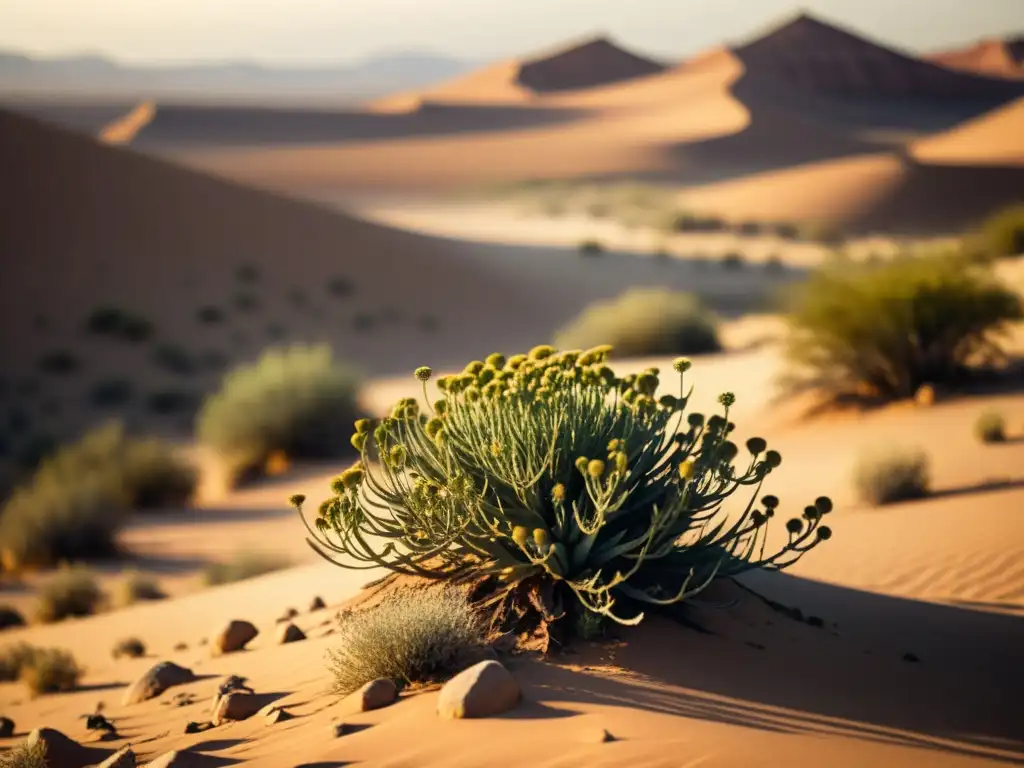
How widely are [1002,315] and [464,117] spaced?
324ft

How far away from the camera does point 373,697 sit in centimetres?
492

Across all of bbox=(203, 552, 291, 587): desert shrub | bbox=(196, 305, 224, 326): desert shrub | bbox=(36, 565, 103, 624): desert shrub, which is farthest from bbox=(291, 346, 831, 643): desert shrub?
bbox=(196, 305, 224, 326): desert shrub

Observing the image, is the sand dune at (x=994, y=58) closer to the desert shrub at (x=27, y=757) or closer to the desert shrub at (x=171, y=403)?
the desert shrub at (x=171, y=403)

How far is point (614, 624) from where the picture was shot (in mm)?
5539

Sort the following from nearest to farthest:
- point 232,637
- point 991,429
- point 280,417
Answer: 1. point 232,637
2. point 991,429
3. point 280,417

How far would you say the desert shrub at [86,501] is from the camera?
490 inches

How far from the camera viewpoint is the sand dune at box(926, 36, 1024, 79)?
17338 cm

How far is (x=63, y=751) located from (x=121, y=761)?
0.60m

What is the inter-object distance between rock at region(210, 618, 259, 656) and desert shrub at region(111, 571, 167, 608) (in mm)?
3364

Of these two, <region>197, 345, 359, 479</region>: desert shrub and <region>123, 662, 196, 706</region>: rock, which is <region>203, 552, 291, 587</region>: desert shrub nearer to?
<region>123, 662, 196, 706</region>: rock

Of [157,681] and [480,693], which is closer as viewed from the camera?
[480,693]

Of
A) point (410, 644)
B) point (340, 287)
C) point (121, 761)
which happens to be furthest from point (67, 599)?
point (340, 287)

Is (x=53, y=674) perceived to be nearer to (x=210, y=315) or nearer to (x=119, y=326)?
(x=119, y=326)

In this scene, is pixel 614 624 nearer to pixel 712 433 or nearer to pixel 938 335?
pixel 712 433
